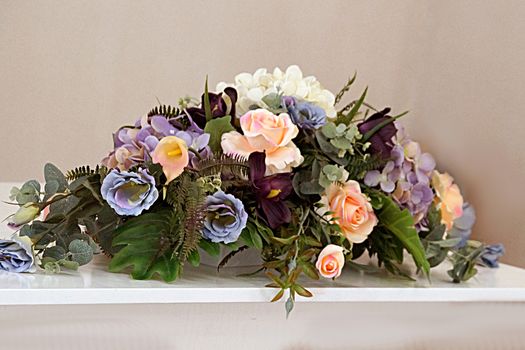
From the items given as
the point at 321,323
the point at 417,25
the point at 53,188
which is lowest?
the point at 321,323

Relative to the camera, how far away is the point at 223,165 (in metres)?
0.88

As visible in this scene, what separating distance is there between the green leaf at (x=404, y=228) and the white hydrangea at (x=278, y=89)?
0.14 m

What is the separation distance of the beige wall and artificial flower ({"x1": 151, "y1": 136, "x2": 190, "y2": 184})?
1.00 metres

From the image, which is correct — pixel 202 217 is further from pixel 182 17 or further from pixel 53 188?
pixel 182 17

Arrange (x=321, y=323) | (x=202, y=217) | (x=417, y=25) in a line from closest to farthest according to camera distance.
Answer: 1. (x=202, y=217)
2. (x=321, y=323)
3. (x=417, y=25)

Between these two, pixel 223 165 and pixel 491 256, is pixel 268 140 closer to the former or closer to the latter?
pixel 223 165

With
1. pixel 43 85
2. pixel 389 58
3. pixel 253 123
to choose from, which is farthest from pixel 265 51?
pixel 253 123

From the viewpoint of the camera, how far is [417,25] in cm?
206

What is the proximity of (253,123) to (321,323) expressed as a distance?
0.86 ft

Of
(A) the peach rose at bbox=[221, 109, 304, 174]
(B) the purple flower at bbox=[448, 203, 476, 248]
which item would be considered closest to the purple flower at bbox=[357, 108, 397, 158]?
(A) the peach rose at bbox=[221, 109, 304, 174]

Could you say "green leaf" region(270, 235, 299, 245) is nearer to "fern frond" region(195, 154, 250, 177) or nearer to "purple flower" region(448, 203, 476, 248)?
"fern frond" region(195, 154, 250, 177)

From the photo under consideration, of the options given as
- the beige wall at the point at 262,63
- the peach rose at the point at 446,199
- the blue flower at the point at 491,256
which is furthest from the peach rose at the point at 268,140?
the beige wall at the point at 262,63

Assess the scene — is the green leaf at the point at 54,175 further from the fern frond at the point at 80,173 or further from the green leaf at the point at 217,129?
the green leaf at the point at 217,129

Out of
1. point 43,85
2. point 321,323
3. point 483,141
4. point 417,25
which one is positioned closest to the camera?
point 321,323
